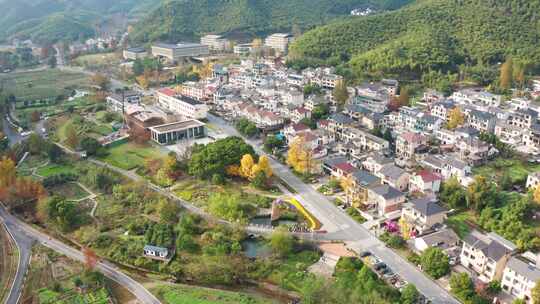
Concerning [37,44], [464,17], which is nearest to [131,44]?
[37,44]

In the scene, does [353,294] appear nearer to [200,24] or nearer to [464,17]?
[464,17]

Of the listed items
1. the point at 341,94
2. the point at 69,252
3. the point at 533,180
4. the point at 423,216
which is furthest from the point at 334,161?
the point at 69,252

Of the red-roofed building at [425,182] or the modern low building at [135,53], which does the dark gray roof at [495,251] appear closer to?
the red-roofed building at [425,182]

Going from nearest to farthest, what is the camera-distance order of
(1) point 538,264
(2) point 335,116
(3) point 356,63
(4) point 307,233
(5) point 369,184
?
1. (1) point 538,264
2. (4) point 307,233
3. (5) point 369,184
4. (2) point 335,116
5. (3) point 356,63

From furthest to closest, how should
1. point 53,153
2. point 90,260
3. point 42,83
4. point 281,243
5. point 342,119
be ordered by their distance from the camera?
point 42,83, point 342,119, point 53,153, point 281,243, point 90,260

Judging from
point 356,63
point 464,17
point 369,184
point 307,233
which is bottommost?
point 307,233

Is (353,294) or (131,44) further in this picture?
(131,44)

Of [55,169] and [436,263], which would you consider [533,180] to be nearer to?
[436,263]
